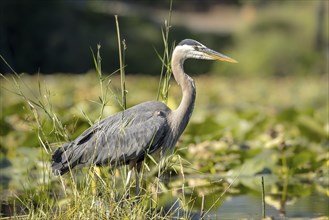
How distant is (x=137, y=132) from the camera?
5711 mm

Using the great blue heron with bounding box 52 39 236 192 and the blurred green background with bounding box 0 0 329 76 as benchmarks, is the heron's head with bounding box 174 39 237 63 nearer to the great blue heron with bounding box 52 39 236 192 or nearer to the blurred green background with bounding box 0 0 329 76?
the great blue heron with bounding box 52 39 236 192

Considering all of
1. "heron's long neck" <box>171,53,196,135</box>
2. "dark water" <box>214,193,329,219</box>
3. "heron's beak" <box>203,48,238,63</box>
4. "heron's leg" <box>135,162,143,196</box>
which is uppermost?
"heron's beak" <box>203,48,238,63</box>

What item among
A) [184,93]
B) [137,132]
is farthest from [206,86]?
[137,132]

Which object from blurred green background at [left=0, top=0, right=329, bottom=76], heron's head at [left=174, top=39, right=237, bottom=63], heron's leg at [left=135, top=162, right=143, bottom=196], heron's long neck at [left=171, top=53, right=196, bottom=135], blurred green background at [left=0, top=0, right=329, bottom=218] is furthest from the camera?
blurred green background at [left=0, top=0, right=329, bottom=76]

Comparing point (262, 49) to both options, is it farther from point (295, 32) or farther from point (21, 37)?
point (21, 37)

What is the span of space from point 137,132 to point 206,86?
32.6ft

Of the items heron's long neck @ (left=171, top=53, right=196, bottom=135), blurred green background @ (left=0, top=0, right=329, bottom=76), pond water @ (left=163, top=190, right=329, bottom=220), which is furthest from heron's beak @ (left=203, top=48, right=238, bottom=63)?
blurred green background @ (left=0, top=0, right=329, bottom=76)

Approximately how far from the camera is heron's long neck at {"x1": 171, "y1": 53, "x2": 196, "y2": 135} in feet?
18.9

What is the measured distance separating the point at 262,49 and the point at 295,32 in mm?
2064

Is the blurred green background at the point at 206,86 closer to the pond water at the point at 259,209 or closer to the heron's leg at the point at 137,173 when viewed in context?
the pond water at the point at 259,209

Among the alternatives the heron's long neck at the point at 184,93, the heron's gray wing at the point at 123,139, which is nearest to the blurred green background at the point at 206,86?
the heron's gray wing at the point at 123,139

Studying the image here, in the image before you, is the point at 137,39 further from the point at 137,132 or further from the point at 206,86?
the point at 137,132

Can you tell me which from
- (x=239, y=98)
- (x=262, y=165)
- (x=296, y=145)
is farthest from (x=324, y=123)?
(x=239, y=98)

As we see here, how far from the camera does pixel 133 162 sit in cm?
577
